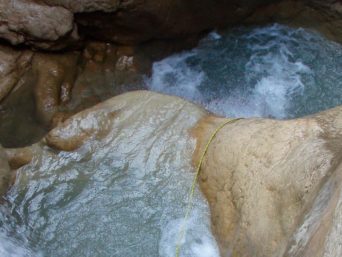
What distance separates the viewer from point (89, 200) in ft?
14.8

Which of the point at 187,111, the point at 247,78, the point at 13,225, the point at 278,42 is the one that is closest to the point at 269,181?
the point at 187,111

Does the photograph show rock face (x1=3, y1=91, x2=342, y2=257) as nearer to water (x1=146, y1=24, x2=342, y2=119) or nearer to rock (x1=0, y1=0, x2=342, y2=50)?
rock (x1=0, y1=0, x2=342, y2=50)

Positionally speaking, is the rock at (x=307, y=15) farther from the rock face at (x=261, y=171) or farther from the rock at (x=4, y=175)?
the rock at (x=4, y=175)

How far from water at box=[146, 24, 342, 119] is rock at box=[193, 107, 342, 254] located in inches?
66.5

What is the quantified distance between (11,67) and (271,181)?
3.30 metres

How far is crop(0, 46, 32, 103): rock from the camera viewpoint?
5582 millimetres

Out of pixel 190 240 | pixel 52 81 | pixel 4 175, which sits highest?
pixel 52 81

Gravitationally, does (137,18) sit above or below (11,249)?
above

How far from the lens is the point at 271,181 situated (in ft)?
12.8

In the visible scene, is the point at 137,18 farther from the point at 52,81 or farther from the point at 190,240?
the point at 190,240

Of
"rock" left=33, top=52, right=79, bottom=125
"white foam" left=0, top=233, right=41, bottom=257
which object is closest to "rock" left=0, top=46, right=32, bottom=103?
"rock" left=33, top=52, right=79, bottom=125

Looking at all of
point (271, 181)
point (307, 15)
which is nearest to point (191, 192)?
point (271, 181)

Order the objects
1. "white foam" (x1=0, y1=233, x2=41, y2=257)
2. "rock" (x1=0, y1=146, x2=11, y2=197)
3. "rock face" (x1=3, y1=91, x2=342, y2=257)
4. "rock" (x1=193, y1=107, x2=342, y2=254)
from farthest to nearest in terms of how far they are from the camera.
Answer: "rock" (x1=0, y1=146, x2=11, y2=197) → "white foam" (x1=0, y1=233, x2=41, y2=257) → "rock" (x1=193, y1=107, x2=342, y2=254) → "rock face" (x1=3, y1=91, x2=342, y2=257)

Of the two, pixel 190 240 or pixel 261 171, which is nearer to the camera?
pixel 261 171
